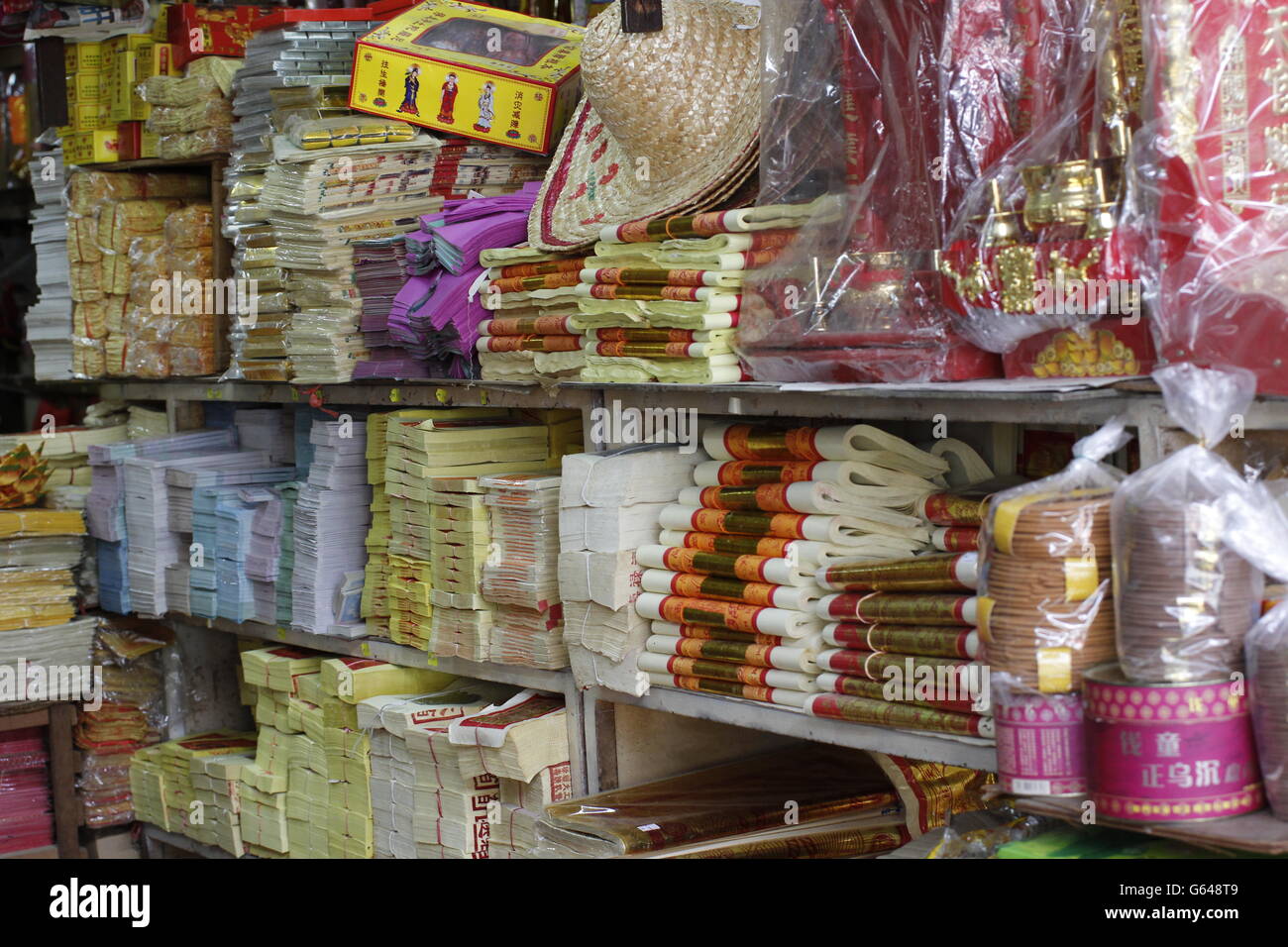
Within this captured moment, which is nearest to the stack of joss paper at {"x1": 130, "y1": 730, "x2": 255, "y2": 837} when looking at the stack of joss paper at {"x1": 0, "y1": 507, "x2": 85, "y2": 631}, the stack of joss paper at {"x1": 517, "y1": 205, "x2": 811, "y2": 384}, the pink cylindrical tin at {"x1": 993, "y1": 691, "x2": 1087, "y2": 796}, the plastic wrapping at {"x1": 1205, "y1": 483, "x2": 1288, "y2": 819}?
the stack of joss paper at {"x1": 0, "y1": 507, "x2": 85, "y2": 631}

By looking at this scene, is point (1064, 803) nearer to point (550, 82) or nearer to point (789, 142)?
point (789, 142)

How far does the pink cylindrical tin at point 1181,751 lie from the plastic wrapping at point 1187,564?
3 centimetres

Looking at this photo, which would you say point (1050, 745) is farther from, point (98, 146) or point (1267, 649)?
point (98, 146)

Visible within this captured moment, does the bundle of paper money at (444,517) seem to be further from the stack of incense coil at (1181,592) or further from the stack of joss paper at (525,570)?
the stack of incense coil at (1181,592)

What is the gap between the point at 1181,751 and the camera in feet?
7.22

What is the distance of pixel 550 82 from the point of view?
4066mm

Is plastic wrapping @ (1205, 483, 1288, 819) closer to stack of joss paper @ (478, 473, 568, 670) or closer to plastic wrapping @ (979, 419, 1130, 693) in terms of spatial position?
plastic wrapping @ (979, 419, 1130, 693)

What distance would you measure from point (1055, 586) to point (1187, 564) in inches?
8.0

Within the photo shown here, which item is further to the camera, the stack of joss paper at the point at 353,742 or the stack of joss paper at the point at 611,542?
the stack of joss paper at the point at 353,742

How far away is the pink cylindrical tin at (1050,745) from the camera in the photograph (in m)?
2.33

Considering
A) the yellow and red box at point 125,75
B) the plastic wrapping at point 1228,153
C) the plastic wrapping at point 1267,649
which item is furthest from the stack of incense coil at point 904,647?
the yellow and red box at point 125,75

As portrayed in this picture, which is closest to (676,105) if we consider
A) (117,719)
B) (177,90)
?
(177,90)

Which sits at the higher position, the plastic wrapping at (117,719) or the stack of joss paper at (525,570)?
the stack of joss paper at (525,570)

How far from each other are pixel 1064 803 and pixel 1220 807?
23 cm
